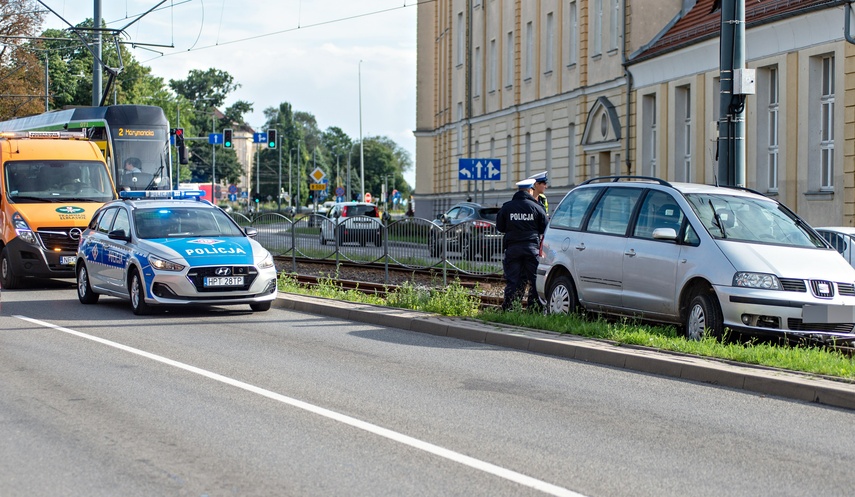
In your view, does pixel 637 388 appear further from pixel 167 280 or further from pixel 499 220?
pixel 167 280

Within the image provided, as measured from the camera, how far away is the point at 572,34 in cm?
4091

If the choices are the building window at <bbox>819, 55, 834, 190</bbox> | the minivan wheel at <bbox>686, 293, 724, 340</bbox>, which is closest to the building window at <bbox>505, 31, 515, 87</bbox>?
the building window at <bbox>819, 55, 834, 190</bbox>

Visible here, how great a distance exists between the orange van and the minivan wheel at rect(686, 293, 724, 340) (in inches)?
502

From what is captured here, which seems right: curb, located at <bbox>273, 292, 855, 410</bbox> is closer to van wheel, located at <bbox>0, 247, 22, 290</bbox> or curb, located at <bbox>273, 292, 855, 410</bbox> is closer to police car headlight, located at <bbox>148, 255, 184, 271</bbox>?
police car headlight, located at <bbox>148, 255, 184, 271</bbox>

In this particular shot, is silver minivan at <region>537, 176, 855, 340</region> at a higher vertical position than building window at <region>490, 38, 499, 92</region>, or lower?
lower

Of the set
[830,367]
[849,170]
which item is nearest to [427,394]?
[830,367]

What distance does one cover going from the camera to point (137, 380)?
10211mm

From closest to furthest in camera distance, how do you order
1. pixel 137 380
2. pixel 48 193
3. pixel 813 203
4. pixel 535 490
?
pixel 535 490
pixel 137 380
pixel 48 193
pixel 813 203

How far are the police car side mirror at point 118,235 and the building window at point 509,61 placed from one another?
30.9 metres

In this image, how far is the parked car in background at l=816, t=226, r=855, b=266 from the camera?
14870mm

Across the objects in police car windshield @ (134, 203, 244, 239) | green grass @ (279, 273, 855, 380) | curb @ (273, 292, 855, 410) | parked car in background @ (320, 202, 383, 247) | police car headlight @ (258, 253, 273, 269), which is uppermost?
police car windshield @ (134, 203, 244, 239)

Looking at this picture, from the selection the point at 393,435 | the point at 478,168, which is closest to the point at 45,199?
the point at 478,168

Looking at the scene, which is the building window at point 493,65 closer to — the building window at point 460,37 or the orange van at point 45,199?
the building window at point 460,37

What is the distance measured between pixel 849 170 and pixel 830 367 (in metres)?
15.3
